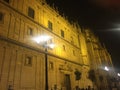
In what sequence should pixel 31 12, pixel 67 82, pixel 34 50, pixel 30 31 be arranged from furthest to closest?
pixel 67 82
pixel 31 12
pixel 30 31
pixel 34 50

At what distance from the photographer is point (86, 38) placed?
36.0 meters

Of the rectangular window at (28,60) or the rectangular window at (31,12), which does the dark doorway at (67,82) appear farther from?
the rectangular window at (31,12)

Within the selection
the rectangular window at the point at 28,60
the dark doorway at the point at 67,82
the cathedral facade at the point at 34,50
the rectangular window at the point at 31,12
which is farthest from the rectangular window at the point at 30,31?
the dark doorway at the point at 67,82

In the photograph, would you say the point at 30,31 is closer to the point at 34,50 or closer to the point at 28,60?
the point at 34,50

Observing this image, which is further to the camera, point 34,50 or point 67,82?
point 67,82

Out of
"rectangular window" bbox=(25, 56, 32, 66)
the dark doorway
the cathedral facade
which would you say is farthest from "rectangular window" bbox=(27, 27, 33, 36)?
the dark doorway

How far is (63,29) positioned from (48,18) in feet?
16.2

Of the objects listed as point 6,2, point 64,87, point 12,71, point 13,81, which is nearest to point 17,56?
point 12,71

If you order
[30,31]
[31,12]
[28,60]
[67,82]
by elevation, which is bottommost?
[67,82]

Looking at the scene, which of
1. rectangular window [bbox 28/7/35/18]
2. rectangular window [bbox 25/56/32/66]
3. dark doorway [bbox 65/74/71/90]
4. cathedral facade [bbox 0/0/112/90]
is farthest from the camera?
dark doorway [bbox 65/74/71/90]

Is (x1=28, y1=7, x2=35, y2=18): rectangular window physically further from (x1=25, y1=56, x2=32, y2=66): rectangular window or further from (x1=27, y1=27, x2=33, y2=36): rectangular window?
(x1=25, y1=56, x2=32, y2=66): rectangular window

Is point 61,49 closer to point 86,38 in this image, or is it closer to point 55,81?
point 55,81

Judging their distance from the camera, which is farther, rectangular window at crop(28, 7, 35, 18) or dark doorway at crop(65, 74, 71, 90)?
dark doorway at crop(65, 74, 71, 90)

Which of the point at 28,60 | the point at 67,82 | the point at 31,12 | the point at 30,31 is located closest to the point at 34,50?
the point at 28,60
